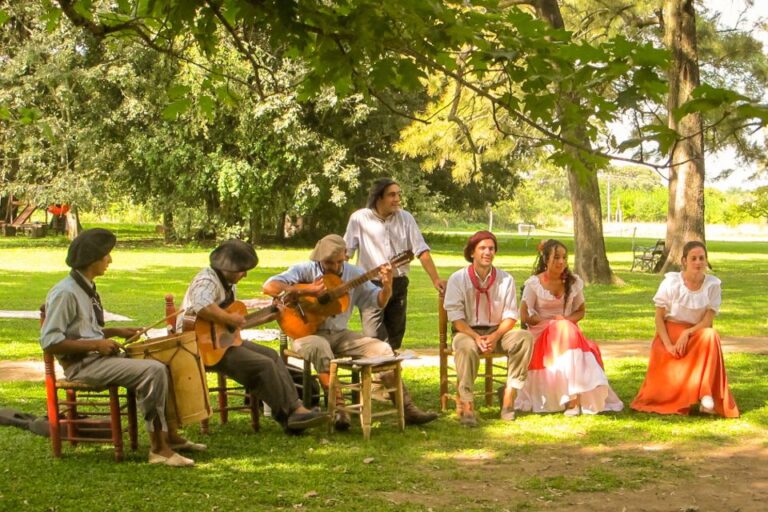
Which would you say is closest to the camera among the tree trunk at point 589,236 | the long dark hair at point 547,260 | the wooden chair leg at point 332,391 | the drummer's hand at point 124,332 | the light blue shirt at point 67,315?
the light blue shirt at point 67,315

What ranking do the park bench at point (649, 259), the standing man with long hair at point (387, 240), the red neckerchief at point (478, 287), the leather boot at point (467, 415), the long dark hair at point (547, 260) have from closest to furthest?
1. the leather boot at point (467, 415)
2. the red neckerchief at point (478, 287)
3. the standing man with long hair at point (387, 240)
4. the long dark hair at point (547, 260)
5. the park bench at point (649, 259)

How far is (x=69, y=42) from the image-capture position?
34.5 metres

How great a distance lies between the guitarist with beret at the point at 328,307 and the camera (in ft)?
25.4

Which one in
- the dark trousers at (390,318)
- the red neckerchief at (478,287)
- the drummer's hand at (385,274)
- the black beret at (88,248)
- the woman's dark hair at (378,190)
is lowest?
the dark trousers at (390,318)

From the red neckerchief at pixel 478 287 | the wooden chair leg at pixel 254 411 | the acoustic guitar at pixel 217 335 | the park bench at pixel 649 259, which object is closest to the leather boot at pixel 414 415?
the red neckerchief at pixel 478 287

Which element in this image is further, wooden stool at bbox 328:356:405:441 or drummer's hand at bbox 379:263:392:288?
drummer's hand at bbox 379:263:392:288

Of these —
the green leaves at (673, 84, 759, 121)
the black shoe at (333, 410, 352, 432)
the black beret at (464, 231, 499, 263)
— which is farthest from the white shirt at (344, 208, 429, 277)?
the green leaves at (673, 84, 759, 121)

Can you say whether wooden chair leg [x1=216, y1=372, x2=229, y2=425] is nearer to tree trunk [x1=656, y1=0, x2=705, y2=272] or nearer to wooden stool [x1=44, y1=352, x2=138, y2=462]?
wooden stool [x1=44, y1=352, x2=138, y2=462]

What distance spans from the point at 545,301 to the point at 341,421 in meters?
2.02

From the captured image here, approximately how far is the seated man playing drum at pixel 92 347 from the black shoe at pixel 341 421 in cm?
134

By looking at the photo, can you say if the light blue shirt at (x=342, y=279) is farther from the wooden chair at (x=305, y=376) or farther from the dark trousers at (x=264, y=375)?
the dark trousers at (x=264, y=375)

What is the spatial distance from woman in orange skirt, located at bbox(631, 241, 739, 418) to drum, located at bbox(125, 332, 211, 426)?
3.56 meters

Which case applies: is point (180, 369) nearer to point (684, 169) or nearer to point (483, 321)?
point (483, 321)

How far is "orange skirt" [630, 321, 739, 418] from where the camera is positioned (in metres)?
8.30
